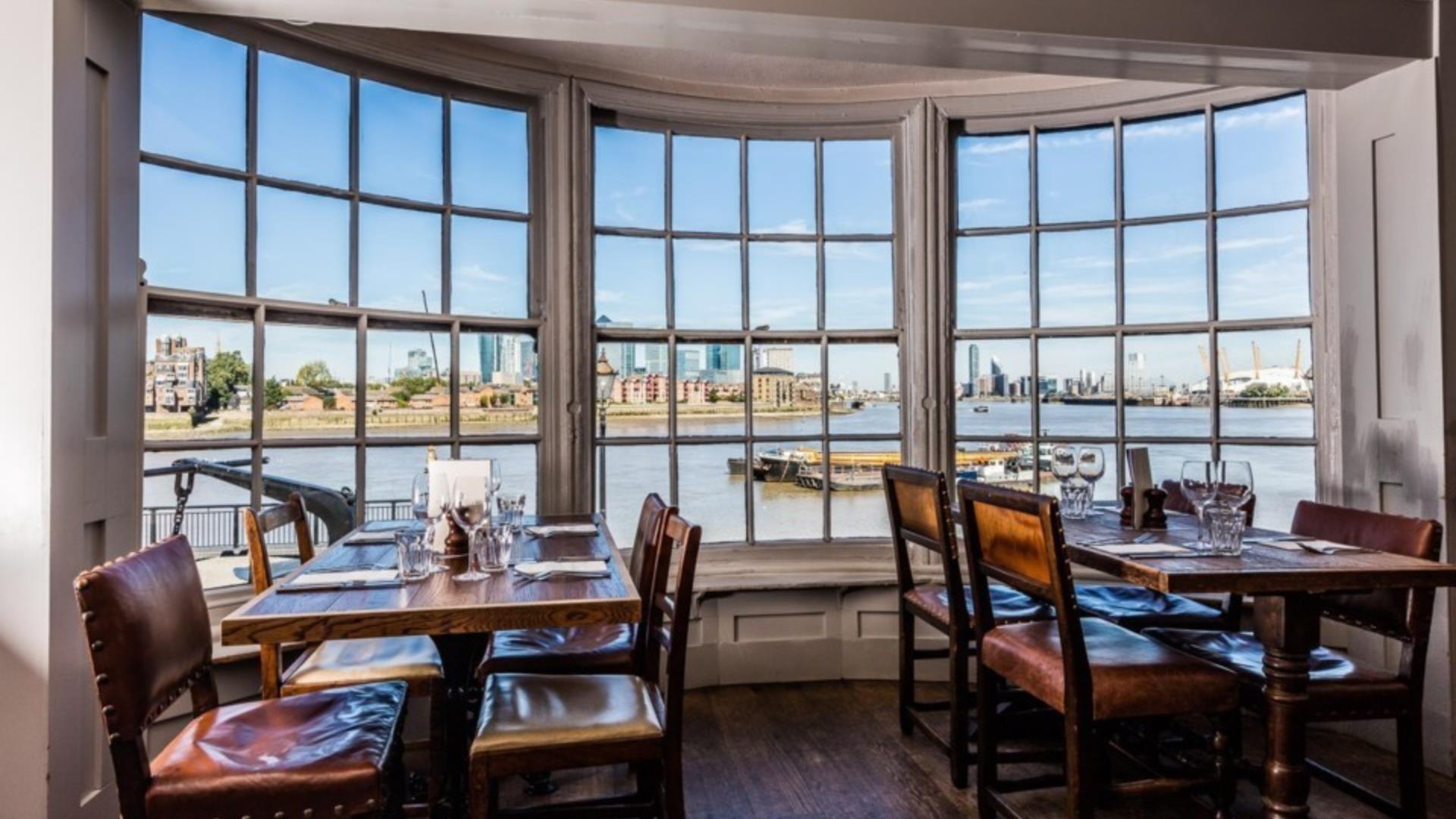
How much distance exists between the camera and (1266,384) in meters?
3.45

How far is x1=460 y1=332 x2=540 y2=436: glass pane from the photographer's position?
3359 mm

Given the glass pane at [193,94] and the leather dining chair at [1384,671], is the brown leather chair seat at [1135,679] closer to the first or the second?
the leather dining chair at [1384,671]

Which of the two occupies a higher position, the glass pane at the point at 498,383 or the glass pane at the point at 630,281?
the glass pane at the point at 630,281

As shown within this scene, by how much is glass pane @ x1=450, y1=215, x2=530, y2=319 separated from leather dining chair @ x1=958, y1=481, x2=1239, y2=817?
2.02m

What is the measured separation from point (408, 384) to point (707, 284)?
136 centimetres

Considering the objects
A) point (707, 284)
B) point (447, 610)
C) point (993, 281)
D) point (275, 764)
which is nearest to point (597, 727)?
point (447, 610)

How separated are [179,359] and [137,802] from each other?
5.22 ft

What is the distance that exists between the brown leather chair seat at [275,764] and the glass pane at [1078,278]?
3.16 metres

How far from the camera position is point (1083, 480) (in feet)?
9.78

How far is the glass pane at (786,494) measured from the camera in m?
3.80

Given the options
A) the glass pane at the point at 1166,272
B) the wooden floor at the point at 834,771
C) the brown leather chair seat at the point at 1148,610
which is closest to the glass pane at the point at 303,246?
the wooden floor at the point at 834,771

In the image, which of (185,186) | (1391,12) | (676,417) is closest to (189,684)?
(185,186)

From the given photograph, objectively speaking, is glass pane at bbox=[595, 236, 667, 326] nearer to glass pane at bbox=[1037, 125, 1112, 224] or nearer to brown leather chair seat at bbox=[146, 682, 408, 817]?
glass pane at bbox=[1037, 125, 1112, 224]

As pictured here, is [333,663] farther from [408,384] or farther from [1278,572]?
[1278,572]
